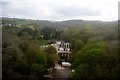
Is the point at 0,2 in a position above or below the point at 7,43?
above

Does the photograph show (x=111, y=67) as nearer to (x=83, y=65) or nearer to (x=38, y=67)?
(x=83, y=65)

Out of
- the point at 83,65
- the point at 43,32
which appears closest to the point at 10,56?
the point at 83,65

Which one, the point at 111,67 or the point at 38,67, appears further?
the point at 38,67

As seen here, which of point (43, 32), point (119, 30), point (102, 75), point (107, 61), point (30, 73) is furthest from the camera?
point (43, 32)

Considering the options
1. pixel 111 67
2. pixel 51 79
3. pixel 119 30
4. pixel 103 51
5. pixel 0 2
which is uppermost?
pixel 0 2

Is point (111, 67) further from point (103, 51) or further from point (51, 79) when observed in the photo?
point (51, 79)

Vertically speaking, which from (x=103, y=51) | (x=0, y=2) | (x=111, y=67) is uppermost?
(x=0, y=2)

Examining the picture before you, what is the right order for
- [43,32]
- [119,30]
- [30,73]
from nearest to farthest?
[30,73], [119,30], [43,32]

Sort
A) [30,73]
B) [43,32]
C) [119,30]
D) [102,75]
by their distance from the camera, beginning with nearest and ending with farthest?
[102,75] < [30,73] < [119,30] < [43,32]

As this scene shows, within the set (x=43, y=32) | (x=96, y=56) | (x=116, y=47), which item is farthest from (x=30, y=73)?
(x=43, y=32)
